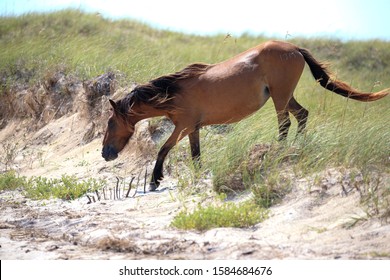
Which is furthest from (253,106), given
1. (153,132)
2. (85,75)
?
(85,75)

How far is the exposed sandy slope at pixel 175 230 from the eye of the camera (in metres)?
5.45

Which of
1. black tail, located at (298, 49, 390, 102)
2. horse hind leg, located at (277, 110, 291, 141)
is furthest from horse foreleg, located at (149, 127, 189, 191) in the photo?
black tail, located at (298, 49, 390, 102)

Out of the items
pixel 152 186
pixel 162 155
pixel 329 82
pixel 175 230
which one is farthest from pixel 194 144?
pixel 175 230

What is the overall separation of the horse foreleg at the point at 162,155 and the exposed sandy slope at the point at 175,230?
17 cm

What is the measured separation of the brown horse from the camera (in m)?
8.48

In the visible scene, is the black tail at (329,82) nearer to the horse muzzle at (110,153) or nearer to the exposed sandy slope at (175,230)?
the exposed sandy slope at (175,230)

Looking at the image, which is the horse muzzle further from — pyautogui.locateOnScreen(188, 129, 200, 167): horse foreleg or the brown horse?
pyautogui.locateOnScreen(188, 129, 200, 167): horse foreleg

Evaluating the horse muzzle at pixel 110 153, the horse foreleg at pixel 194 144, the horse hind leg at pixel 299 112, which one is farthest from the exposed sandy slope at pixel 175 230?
the horse hind leg at pixel 299 112

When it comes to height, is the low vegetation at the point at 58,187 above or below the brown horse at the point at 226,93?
below

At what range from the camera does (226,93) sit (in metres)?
8.68

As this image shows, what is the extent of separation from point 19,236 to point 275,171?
9.75 ft

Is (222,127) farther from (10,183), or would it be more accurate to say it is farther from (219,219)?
(219,219)

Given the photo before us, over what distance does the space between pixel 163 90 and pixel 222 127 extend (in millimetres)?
1591

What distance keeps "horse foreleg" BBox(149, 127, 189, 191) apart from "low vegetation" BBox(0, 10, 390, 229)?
34 centimetres
